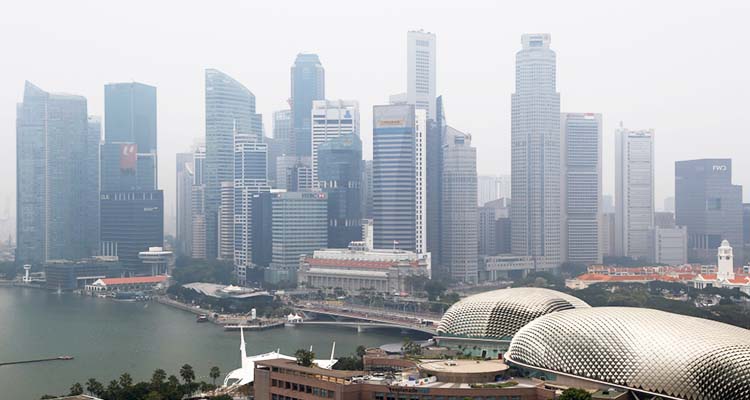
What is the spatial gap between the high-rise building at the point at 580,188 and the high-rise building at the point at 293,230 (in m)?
20.1

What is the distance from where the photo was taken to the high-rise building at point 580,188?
243 ft

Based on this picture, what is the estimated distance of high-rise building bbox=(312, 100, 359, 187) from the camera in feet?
246

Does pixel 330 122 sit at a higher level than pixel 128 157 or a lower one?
higher

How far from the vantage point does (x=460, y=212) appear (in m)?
65.3

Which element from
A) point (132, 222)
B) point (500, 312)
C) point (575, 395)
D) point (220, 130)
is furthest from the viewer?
point (220, 130)

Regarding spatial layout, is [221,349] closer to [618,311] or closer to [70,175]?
[618,311]

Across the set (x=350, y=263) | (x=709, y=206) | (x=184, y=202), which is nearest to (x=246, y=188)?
(x=350, y=263)

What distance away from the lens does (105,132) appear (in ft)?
280

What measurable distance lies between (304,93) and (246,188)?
21.2 m

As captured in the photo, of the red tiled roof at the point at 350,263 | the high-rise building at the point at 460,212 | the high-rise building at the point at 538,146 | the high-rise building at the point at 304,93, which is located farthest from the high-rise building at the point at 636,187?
the red tiled roof at the point at 350,263

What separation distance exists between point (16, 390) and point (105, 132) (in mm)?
60402

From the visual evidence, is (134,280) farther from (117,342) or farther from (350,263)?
(117,342)

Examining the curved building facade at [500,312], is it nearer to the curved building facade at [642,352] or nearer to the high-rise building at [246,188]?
the curved building facade at [642,352]

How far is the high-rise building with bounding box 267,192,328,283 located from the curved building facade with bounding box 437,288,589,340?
120ft
